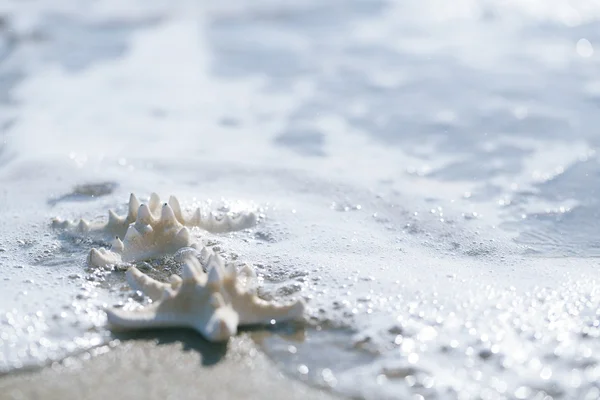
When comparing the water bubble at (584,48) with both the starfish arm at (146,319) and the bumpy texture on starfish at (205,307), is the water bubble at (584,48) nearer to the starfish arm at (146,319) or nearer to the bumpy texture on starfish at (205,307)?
the bumpy texture on starfish at (205,307)

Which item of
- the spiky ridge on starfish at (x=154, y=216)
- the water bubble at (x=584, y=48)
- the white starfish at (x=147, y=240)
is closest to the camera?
the white starfish at (x=147, y=240)

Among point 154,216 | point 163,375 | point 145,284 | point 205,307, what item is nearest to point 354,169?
point 154,216

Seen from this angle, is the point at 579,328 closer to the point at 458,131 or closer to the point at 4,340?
the point at 4,340

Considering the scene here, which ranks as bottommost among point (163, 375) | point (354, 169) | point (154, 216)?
point (354, 169)

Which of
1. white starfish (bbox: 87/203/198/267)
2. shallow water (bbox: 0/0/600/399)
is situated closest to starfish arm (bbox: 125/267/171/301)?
shallow water (bbox: 0/0/600/399)

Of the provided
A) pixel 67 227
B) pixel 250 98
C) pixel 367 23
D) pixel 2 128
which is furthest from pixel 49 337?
pixel 367 23

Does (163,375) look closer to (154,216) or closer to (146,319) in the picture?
(146,319)

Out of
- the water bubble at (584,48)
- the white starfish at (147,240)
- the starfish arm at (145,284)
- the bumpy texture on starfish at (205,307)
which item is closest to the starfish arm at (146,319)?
the bumpy texture on starfish at (205,307)
